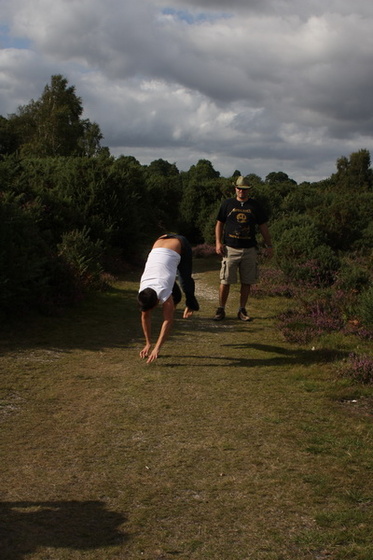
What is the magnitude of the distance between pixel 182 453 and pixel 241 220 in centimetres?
514

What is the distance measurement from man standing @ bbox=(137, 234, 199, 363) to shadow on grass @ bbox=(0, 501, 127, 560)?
116 inches

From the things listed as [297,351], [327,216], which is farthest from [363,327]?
[327,216]

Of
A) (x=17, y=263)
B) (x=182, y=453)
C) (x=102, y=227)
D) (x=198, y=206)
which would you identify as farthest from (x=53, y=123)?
(x=182, y=453)

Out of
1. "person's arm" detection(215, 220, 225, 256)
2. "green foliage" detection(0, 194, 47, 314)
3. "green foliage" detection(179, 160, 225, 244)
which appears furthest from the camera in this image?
"green foliage" detection(179, 160, 225, 244)

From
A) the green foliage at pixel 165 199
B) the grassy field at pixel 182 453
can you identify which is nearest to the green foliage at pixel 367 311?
the grassy field at pixel 182 453

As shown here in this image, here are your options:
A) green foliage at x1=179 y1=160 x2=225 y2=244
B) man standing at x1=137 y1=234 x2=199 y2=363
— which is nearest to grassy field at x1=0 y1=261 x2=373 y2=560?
man standing at x1=137 y1=234 x2=199 y2=363

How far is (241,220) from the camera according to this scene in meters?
8.92

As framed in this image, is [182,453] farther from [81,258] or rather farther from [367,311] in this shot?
[81,258]

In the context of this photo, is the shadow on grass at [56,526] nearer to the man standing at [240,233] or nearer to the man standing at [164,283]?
the man standing at [164,283]

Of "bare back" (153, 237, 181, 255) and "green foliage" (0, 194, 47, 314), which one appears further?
"green foliage" (0, 194, 47, 314)

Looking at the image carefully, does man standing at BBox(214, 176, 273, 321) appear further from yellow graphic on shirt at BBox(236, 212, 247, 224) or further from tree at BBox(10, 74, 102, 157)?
tree at BBox(10, 74, 102, 157)

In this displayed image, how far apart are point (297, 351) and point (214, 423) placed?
116 inches

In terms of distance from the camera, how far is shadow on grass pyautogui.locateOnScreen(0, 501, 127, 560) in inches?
126

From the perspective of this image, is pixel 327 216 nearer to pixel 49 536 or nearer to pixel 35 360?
pixel 35 360
